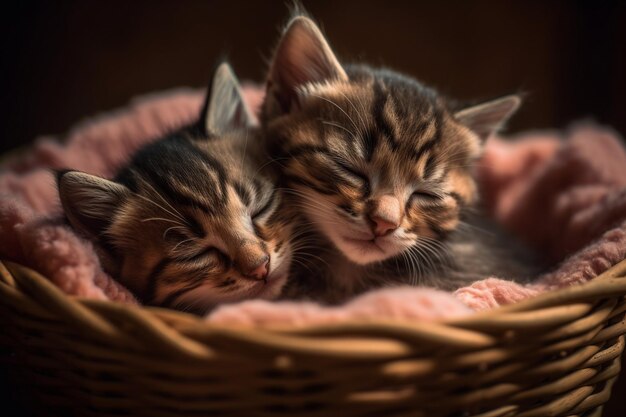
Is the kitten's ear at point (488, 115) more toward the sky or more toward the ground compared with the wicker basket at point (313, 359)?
more toward the sky

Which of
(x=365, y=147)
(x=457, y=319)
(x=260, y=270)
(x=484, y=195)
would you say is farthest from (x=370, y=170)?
(x=484, y=195)

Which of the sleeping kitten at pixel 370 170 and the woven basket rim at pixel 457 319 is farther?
the sleeping kitten at pixel 370 170

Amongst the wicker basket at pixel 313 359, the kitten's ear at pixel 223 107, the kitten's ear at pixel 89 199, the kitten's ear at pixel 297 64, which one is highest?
the kitten's ear at pixel 297 64

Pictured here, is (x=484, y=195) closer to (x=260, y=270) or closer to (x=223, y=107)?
(x=223, y=107)

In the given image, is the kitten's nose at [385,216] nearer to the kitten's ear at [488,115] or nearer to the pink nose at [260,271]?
the pink nose at [260,271]

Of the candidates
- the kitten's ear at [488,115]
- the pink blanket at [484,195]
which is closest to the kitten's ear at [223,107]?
the pink blanket at [484,195]

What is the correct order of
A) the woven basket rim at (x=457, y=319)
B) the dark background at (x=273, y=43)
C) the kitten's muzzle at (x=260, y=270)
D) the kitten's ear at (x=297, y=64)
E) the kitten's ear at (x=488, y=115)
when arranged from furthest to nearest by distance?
the dark background at (x=273, y=43)
the kitten's ear at (x=488, y=115)
the kitten's ear at (x=297, y=64)
the kitten's muzzle at (x=260, y=270)
the woven basket rim at (x=457, y=319)

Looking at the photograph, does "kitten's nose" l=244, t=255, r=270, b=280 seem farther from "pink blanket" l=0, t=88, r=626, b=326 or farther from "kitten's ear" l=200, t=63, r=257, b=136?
"kitten's ear" l=200, t=63, r=257, b=136
